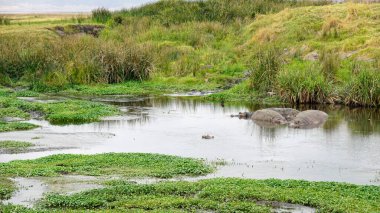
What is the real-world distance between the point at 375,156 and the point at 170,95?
16536 millimetres

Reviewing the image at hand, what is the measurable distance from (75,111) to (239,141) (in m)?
8.62

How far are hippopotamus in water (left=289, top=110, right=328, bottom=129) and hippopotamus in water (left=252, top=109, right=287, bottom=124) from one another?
0.56 metres

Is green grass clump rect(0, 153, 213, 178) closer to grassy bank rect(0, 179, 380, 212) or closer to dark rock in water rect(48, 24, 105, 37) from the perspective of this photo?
grassy bank rect(0, 179, 380, 212)

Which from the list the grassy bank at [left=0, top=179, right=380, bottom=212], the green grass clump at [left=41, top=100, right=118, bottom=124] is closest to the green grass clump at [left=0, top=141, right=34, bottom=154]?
the green grass clump at [left=41, top=100, right=118, bottom=124]

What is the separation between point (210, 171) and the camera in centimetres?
1688

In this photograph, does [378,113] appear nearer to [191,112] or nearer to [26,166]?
[191,112]

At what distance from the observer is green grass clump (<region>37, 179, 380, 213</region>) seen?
43.5ft

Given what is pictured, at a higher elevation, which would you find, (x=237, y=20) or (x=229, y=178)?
(x=237, y=20)

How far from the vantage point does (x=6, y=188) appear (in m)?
14.6

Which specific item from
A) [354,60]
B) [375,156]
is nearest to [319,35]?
[354,60]

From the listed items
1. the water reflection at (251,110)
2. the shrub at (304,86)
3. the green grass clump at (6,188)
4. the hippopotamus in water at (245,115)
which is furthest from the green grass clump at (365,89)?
Answer: the green grass clump at (6,188)

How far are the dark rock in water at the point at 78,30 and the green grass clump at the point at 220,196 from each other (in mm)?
36033

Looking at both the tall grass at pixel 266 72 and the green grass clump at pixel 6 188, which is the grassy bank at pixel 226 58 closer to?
the tall grass at pixel 266 72

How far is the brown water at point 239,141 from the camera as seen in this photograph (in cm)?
1731
